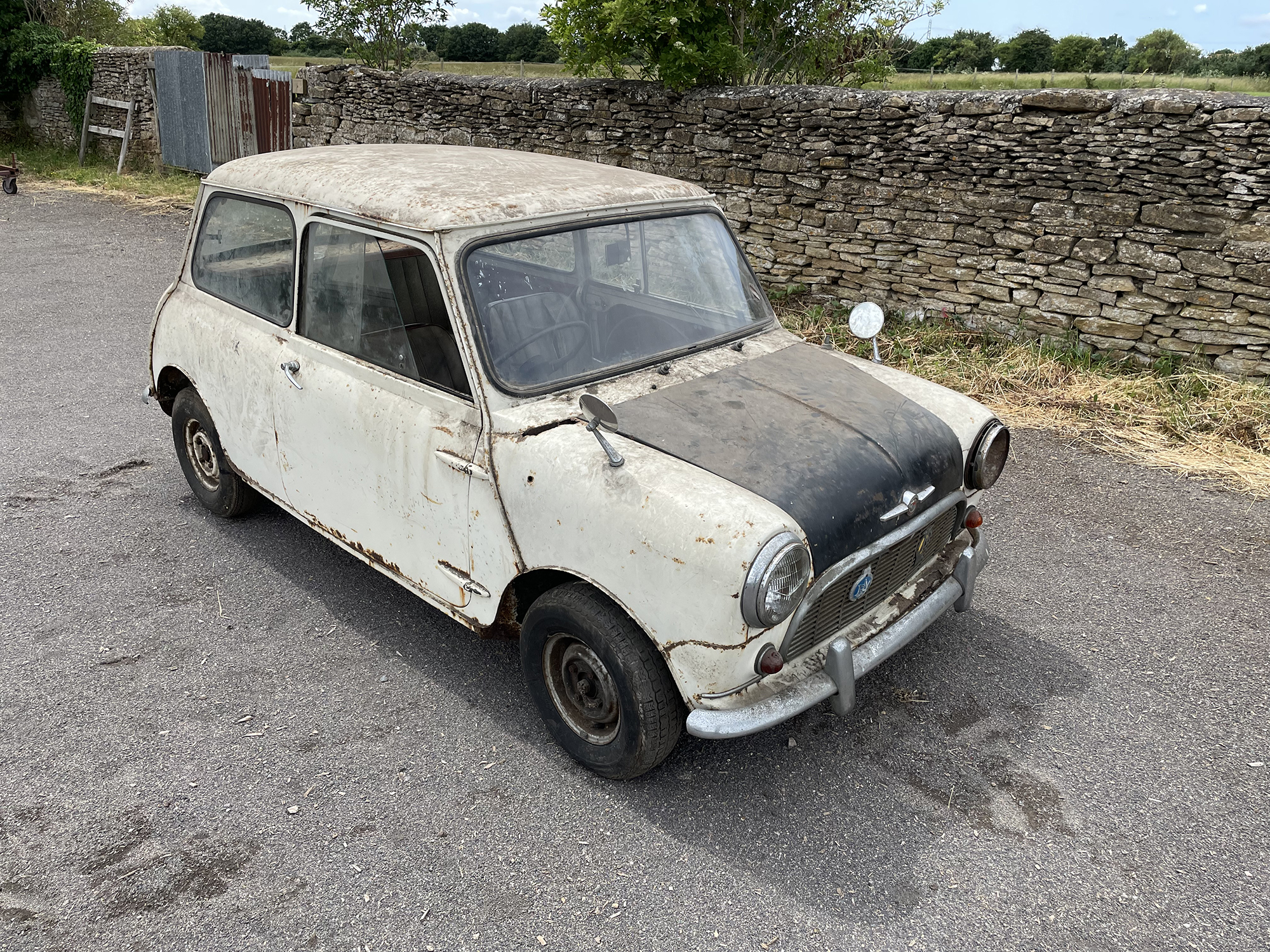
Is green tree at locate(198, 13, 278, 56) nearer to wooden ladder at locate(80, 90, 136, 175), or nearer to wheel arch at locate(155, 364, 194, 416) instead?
wooden ladder at locate(80, 90, 136, 175)

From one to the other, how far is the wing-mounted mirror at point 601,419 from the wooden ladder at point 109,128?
17.1m

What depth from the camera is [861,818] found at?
9.50ft

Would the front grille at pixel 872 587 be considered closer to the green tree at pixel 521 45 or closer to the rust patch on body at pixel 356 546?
the rust patch on body at pixel 356 546

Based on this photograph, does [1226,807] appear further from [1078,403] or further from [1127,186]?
[1127,186]

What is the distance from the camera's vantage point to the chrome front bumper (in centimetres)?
263

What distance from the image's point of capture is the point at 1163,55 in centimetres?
4372

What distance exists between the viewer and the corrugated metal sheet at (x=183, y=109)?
14.7m

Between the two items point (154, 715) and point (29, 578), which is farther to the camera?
point (29, 578)

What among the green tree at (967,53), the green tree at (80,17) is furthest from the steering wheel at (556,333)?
the green tree at (967,53)

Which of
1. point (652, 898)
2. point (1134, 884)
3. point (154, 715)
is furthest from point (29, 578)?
point (1134, 884)

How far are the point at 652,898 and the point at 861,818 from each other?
0.74 m

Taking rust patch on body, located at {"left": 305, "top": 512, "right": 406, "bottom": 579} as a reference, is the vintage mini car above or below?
above

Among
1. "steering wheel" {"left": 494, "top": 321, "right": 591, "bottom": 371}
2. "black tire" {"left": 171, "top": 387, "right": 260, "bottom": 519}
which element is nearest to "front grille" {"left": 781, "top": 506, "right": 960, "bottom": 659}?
"steering wheel" {"left": 494, "top": 321, "right": 591, "bottom": 371}

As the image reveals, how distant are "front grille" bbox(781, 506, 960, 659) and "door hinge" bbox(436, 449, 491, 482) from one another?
1.12 metres
